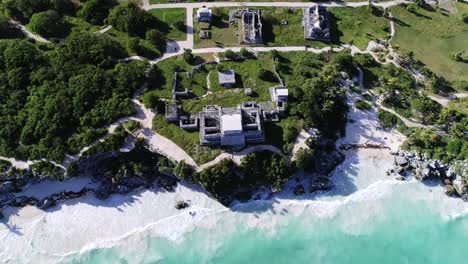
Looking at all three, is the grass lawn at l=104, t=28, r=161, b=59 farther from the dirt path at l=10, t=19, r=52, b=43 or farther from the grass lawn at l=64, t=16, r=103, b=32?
the dirt path at l=10, t=19, r=52, b=43

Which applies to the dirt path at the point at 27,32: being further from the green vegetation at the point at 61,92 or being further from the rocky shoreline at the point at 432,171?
the rocky shoreline at the point at 432,171

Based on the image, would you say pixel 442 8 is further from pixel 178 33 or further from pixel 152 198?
pixel 152 198

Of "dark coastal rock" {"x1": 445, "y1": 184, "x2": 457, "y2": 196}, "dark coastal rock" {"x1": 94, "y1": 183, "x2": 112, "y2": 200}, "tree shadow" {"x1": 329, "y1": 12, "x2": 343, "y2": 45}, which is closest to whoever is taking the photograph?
"dark coastal rock" {"x1": 94, "y1": 183, "x2": 112, "y2": 200}

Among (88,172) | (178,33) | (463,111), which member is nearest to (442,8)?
(463,111)

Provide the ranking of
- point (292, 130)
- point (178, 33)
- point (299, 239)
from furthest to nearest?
point (178, 33), point (292, 130), point (299, 239)

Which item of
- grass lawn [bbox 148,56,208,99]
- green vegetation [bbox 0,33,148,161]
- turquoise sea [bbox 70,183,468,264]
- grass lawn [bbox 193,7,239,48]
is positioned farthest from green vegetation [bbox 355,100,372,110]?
green vegetation [bbox 0,33,148,161]

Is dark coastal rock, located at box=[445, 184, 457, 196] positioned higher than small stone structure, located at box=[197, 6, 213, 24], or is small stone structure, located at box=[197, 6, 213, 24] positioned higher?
small stone structure, located at box=[197, 6, 213, 24]
